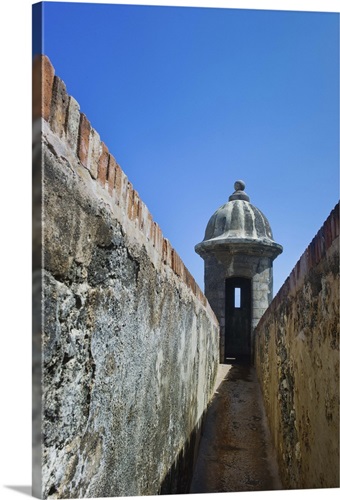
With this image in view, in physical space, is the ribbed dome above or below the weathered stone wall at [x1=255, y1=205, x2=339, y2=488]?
above

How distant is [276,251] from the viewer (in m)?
9.86

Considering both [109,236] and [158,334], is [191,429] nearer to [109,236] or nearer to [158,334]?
[158,334]

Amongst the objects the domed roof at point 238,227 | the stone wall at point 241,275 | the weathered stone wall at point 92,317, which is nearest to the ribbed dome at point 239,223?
the domed roof at point 238,227

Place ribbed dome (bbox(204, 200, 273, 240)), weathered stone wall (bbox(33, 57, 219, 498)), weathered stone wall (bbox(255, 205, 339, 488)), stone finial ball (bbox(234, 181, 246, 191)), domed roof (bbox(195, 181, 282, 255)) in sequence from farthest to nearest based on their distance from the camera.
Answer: stone finial ball (bbox(234, 181, 246, 191)) < ribbed dome (bbox(204, 200, 273, 240)) < domed roof (bbox(195, 181, 282, 255)) < weathered stone wall (bbox(255, 205, 339, 488)) < weathered stone wall (bbox(33, 57, 219, 498))

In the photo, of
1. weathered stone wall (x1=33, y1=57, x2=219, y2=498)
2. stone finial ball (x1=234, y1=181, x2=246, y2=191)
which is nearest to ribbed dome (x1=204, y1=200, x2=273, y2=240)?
stone finial ball (x1=234, y1=181, x2=246, y2=191)

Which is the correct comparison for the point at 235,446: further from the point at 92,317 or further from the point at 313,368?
the point at 92,317

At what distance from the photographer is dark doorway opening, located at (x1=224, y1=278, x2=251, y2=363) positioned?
34.8ft

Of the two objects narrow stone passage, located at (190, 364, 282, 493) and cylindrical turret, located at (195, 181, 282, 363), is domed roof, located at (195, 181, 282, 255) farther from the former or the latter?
narrow stone passage, located at (190, 364, 282, 493)

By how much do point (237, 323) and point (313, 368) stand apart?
Answer: 8724 mm

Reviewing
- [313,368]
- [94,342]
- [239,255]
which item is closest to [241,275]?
[239,255]

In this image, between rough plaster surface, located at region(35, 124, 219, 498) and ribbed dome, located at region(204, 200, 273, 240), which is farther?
ribbed dome, located at region(204, 200, 273, 240)

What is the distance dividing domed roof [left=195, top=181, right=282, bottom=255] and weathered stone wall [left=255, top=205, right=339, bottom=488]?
6.15 metres

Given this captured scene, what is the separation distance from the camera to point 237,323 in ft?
35.7

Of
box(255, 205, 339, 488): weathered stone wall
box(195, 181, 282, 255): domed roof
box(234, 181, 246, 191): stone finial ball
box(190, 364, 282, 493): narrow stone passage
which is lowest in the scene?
box(190, 364, 282, 493): narrow stone passage
